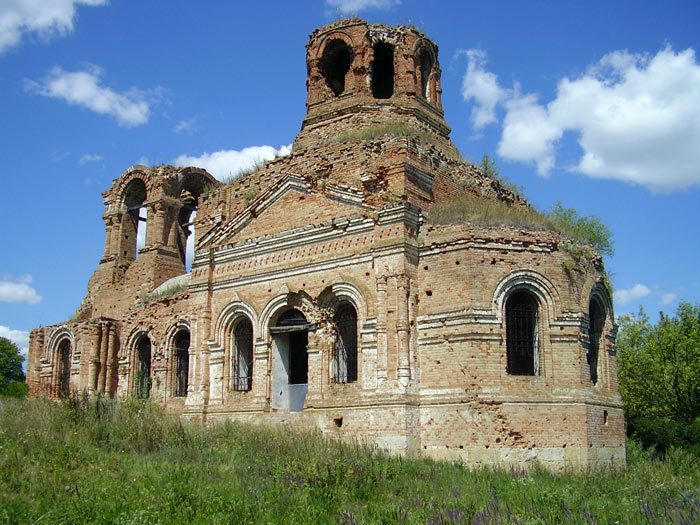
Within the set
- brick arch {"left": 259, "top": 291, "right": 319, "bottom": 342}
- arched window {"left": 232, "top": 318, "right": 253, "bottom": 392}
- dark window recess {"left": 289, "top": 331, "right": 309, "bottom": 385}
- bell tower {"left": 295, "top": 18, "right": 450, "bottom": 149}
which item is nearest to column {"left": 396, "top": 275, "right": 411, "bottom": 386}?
brick arch {"left": 259, "top": 291, "right": 319, "bottom": 342}

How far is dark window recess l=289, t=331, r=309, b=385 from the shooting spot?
58.1ft

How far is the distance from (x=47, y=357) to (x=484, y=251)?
668 inches

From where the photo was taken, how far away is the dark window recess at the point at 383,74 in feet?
74.1

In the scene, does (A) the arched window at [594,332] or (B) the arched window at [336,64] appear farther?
(B) the arched window at [336,64]

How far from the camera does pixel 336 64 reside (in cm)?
2272

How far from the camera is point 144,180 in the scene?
81.8ft

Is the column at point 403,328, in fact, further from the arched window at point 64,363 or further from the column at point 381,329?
the arched window at point 64,363

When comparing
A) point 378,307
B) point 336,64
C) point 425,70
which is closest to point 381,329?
point 378,307

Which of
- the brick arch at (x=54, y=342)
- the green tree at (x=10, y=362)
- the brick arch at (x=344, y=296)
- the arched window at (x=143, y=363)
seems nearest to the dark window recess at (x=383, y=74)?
the brick arch at (x=344, y=296)

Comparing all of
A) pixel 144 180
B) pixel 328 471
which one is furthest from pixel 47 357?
pixel 328 471

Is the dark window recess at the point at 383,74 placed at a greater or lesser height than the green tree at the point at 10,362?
greater

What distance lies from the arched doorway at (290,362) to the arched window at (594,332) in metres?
6.50

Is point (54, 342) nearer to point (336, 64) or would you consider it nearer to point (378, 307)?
point (336, 64)

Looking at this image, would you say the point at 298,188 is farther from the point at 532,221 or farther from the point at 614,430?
the point at 614,430
